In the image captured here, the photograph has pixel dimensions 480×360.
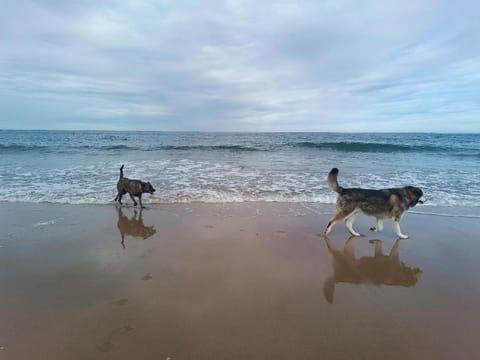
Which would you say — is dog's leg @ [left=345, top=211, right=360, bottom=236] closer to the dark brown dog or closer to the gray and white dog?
the gray and white dog

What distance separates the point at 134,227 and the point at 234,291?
311 cm

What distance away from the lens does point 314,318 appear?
2785mm

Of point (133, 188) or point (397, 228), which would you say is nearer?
point (397, 228)

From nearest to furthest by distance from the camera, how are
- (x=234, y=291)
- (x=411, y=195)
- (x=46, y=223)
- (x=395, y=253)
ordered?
(x=234, y=291)
(x=395, y=253)
(x=411, y=195)
(x=46, y=223)

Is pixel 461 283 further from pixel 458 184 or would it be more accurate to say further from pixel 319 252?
pixel 458 184

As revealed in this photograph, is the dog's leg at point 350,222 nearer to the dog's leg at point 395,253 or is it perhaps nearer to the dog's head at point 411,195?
the dog's leg at point 395,253

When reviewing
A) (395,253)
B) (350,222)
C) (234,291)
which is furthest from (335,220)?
(234,291)

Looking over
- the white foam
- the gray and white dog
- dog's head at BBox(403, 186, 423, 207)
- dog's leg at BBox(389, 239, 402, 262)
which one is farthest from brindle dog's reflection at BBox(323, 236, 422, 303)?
the white foam

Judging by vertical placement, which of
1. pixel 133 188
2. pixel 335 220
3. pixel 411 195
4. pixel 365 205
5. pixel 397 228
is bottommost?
pixel 397 228

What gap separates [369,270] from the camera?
12.8 ft

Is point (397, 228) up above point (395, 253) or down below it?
above

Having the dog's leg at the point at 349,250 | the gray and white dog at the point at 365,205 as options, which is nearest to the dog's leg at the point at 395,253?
the gray and white dog at the point at 365,205

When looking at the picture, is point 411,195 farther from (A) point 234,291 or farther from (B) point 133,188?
(B) point 133,188

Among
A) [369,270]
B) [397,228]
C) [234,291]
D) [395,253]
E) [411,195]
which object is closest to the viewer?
[234,291]
